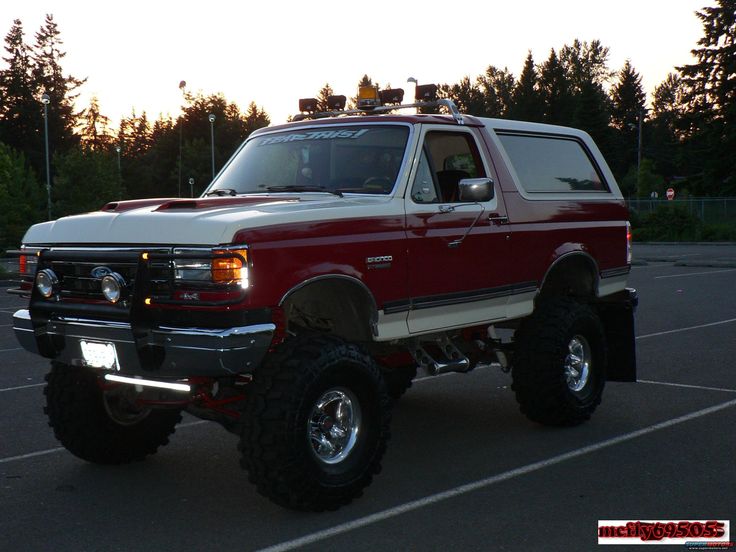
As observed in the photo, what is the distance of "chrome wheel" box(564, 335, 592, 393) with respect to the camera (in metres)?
7.61

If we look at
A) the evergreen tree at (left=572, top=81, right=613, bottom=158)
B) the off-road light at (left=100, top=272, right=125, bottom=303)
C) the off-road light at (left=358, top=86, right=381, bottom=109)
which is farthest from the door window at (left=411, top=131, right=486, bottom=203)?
the evergreen tree at (left=572, top=81, right=613, bottom=158)

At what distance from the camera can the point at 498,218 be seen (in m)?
6.96

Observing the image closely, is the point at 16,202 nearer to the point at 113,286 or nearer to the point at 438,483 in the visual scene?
the point at 113,286

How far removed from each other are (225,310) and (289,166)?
208 cm

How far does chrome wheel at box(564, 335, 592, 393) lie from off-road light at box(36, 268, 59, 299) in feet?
13.1

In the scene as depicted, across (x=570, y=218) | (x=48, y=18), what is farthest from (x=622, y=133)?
(x=570, y=218)

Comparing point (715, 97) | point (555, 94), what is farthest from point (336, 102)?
point (555, 94)

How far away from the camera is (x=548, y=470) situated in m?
6.19

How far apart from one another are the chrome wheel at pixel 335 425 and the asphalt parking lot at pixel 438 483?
34 cm

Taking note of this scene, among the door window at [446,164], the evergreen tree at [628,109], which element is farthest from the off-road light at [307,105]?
the evergreen tree at [628,109]

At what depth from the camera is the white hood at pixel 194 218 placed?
5141mm

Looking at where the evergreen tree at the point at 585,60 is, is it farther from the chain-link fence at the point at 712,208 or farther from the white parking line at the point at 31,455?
the white parking line at the point at 31,455

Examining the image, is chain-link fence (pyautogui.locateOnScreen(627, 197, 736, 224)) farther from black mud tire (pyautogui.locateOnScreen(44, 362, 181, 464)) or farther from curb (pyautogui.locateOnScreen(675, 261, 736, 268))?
black mud tire (pyautogui.locateOnScreen(44, 362, 181, 464))

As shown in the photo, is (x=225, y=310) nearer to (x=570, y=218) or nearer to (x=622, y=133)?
(x=570, y=218)
